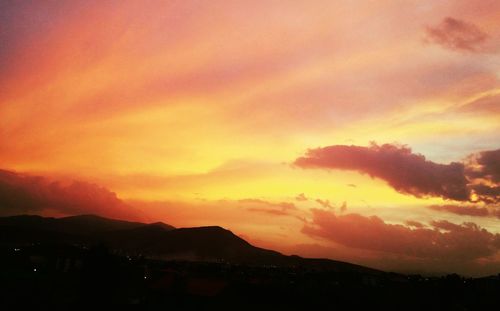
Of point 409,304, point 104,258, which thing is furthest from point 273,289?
point 104,258

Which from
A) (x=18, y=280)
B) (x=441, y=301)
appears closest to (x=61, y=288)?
(x=18, y=280)

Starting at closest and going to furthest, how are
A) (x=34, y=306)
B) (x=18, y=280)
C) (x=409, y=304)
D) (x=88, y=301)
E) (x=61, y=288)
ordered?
(x=88, y=301) < (x=34, y=306) < (x=61, y=288) < (x=18, y=280) < (x=409, y=304)

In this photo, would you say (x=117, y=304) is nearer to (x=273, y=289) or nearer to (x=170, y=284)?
(x=170, y=284)

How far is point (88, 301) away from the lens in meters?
50.8

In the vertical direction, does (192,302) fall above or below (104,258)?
below

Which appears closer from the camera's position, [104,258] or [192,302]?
[104,258]

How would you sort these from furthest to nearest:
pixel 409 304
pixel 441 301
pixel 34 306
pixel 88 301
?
pixel 441 301 < pixel 409 304 < pixel 34 306 < pixel 88 301

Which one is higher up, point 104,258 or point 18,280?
point 104,258

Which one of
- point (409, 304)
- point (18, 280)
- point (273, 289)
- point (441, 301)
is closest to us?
point (18, 280)

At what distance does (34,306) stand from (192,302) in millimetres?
26714

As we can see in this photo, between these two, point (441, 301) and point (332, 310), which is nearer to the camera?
point (332, 310)

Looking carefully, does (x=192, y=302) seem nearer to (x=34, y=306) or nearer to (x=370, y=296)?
(x=34, y=306)

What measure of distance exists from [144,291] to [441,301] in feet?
210

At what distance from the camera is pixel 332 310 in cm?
7094
